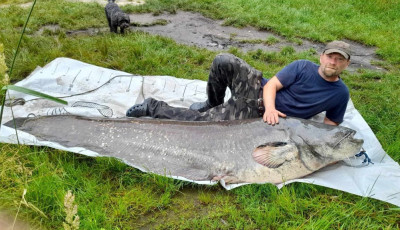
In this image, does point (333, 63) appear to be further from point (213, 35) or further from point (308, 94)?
point (213, 35)

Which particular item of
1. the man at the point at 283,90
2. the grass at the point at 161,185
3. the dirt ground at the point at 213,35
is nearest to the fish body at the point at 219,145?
the grass at the point at 161,185

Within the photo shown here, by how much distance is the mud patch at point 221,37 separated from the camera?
6.74m

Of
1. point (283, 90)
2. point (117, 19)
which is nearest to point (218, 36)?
point (117, 19)

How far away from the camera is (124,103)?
4.25 meters

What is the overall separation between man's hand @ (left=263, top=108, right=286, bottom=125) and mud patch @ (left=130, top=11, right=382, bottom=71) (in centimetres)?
336

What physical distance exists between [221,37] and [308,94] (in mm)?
4251

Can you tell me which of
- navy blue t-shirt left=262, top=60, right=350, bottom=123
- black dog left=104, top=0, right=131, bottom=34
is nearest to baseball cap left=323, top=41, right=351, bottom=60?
navy blue t-shirt left=262, top=60, right=350, bottom=123

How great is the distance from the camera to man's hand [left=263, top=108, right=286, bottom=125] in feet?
10.4

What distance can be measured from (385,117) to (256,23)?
4423mm

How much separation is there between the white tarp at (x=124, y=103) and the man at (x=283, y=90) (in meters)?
0.55

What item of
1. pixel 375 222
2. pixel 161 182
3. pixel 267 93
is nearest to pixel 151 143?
pixel 161 182

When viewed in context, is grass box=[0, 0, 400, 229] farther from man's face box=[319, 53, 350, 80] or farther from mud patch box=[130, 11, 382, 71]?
man's face box=[319, 53, 350, 80]

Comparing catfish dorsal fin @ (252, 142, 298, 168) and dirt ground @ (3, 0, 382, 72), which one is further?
dirt ground @ (3, 0, 382, 72)

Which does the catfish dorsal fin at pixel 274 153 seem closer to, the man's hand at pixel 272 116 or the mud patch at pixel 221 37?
the man's hand at pixel 272 116
